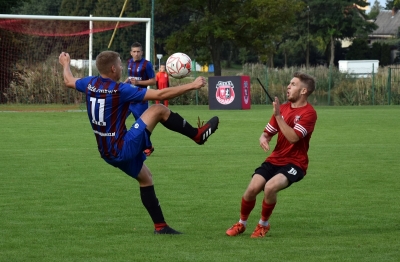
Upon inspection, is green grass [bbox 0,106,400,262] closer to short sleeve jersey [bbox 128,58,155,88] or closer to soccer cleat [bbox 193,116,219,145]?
soccer cleat [bbox 193,116,219,145]

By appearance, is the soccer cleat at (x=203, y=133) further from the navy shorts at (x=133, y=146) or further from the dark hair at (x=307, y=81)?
the dark hair at (x=307, y=81)

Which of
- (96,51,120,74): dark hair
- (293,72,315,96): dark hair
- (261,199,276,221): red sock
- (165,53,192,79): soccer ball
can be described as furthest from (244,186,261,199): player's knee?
(165,53,192,79): soccer ball

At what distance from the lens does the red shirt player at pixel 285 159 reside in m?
7.30

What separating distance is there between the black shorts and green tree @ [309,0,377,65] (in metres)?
75.0

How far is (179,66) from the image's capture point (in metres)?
12.9

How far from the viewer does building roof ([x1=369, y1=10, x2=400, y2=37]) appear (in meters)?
120

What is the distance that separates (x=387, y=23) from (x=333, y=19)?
4464 cm

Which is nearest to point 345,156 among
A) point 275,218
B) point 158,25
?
point 275,218

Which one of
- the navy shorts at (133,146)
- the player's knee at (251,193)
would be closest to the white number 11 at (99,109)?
the navy shorts at (133,146)

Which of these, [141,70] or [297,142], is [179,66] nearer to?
[141,70]

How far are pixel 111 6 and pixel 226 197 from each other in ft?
189

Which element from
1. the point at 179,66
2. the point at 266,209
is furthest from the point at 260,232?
the point at 179,66

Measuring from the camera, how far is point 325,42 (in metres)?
82.7

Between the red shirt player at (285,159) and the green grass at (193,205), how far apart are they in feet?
0.93
